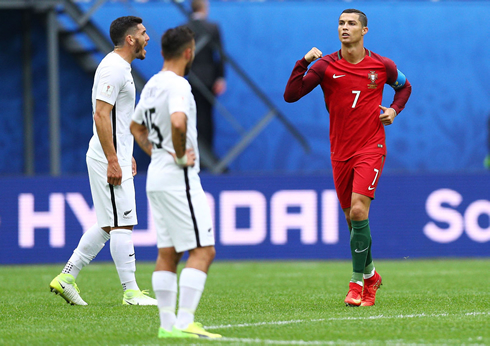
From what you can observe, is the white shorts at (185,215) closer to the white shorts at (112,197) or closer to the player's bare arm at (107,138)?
the player's bare arm at (107,138)

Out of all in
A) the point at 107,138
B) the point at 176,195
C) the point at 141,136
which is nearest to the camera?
the point at 176,195

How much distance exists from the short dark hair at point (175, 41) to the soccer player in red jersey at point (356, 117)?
1.89 m

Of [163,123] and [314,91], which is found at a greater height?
[314,91]

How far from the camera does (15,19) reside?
15.2 m

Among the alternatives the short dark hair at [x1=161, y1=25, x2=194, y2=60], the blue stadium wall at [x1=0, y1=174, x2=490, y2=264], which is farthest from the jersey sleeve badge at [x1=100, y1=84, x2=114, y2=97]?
the blue stadium wall at [x1=0, y1=174, x2=490, y2=264]

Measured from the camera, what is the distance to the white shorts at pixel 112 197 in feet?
22.4

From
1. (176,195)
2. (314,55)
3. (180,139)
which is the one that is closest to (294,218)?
(314,55)

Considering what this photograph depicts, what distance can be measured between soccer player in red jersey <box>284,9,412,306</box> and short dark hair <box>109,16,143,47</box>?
1.36m

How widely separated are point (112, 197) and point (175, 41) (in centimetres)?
220

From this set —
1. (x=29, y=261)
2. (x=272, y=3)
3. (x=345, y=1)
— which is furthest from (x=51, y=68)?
(x=345, y=1)

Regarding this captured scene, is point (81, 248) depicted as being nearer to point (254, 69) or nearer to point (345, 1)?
point (254, 69)

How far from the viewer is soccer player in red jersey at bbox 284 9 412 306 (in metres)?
6.71

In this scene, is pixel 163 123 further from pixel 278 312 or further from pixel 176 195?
pixel 278 312

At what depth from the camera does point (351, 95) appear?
684 cm
